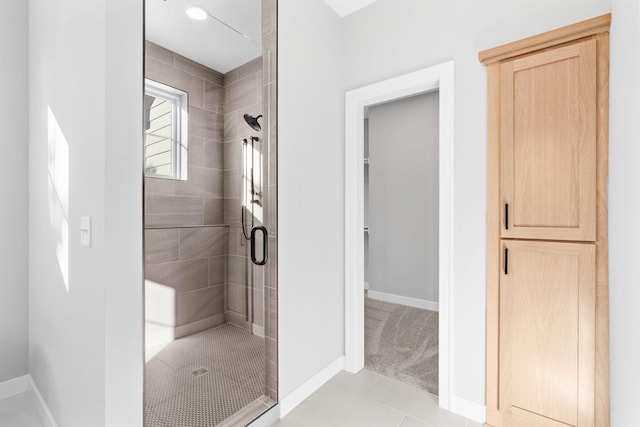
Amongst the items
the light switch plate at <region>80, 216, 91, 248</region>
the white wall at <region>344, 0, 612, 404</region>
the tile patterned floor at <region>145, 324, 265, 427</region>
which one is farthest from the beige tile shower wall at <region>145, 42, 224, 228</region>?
the white wall at <region>344, 0, 612, 404</region>

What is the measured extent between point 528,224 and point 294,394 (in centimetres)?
167

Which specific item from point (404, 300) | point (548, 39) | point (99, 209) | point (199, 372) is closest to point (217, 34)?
point (99, 209)

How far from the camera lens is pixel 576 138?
1.49 metres

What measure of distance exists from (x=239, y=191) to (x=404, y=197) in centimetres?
256

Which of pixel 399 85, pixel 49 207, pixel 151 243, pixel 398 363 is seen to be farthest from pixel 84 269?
pixel 398 363

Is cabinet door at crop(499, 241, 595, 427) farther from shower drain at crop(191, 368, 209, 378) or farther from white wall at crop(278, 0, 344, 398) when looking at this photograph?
shower drain at crop(191, 368, 209, 378)

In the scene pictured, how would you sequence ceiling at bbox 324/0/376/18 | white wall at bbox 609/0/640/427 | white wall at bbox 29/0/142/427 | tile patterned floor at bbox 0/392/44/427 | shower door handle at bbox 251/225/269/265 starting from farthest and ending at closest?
1. ceiling at bbox 324/0/376/18
2. shower door handle at bbox 251/225/269/265
3. tile patterned floor at bbox 0/392/44/427
4. white wall at bbox 29/0/142/427
5. white wall at bbox 609/0/640/427

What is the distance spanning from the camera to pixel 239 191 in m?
2.00

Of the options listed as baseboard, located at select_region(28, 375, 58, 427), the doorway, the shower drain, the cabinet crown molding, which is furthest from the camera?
the doorway

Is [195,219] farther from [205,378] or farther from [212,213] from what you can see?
[205,378]

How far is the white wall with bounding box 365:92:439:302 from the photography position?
3.78 meters

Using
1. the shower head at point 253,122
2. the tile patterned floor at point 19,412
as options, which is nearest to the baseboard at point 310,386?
the tile patterned floor at point 19,412

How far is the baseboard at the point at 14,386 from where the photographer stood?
1.92 meters

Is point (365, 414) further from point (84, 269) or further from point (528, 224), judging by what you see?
point (84, 269)
